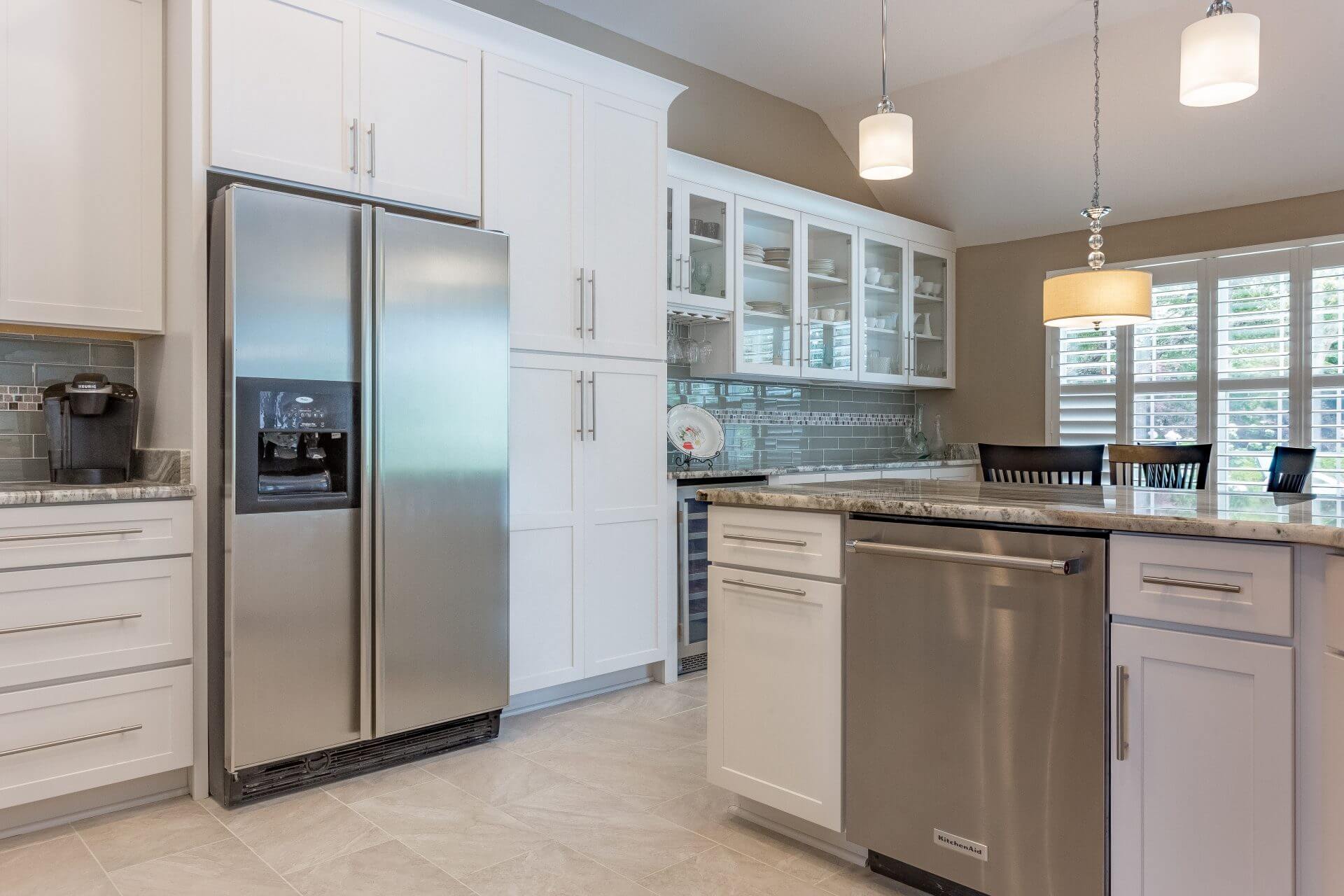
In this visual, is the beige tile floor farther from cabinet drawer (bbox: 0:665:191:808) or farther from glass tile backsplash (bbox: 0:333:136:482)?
glass tile backsplash (bbox: 0:333:136:482)

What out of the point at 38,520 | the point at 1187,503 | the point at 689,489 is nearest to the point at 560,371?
the point at 689,489

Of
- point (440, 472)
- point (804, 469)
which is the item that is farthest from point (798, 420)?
point (440, 472)

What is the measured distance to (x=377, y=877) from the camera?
6.88 ft

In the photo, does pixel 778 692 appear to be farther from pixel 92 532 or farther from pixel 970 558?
pixel 92 532

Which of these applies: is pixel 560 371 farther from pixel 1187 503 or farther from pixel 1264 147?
pixel 1264 147

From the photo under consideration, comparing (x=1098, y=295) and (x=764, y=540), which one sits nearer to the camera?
(x=764, y=540)

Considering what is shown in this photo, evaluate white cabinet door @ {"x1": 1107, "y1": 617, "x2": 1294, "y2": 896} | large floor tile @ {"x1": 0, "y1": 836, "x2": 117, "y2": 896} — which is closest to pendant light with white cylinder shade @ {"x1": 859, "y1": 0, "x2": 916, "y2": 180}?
white cabinet door @ {"x1": 1107, "y1": 617, "x2": 1294, "y2": 896}

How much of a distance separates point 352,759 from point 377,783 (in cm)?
12

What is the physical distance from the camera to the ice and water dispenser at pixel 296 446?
248cm

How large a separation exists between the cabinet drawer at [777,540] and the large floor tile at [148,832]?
1.51 m

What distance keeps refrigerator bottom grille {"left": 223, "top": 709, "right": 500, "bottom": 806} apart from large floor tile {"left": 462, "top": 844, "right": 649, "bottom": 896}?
801mm

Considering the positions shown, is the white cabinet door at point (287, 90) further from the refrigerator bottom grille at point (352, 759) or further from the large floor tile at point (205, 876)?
the large floor tile at point (205, 876)

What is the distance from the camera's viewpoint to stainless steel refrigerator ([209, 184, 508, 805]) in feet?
8.14

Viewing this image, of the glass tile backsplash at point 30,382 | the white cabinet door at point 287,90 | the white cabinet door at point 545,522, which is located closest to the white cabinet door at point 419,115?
the white cabinet door at point 287,90
